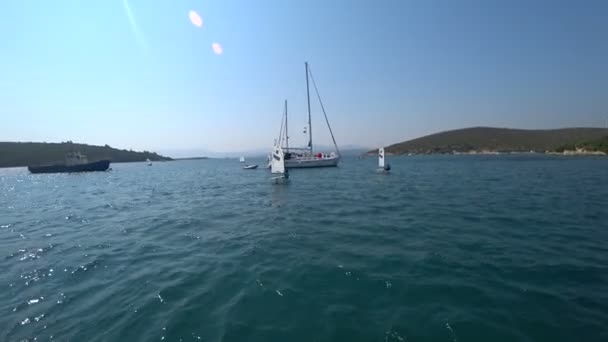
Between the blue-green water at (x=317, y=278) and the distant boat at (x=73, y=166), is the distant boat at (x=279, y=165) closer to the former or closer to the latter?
the blue-green water at (x=317, y=278)

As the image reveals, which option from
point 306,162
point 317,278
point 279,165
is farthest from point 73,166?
point 317,278

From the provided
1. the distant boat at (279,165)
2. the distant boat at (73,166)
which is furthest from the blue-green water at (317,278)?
the distant boat at (73,166)

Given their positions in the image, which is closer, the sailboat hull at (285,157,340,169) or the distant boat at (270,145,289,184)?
the distant boat at (270,145,289,184)

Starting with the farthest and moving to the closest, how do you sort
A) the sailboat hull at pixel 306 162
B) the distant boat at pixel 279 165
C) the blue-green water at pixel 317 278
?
the sailboat hull at pixel 306 162 < the distant boat at pixel 279 165 < the blue-green water at pixel 317 278

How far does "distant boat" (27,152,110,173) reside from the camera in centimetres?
9369

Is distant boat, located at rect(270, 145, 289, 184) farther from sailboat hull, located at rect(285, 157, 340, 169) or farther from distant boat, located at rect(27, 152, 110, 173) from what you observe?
distant boat, located at rect(27, 152, 110, 173)

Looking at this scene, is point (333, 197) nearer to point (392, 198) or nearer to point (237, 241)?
point (392, 198)

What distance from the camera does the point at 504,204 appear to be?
20.3m

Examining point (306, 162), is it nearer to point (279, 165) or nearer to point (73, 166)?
point (279, 165)

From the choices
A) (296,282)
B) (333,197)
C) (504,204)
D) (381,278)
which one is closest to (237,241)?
(296,282)

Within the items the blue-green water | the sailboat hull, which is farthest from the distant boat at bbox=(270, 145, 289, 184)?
the sailboat hull

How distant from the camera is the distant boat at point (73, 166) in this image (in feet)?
307

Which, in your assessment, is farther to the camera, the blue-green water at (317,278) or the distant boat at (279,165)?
the distant boat at (279,165)

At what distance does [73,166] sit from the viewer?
9338 cm
